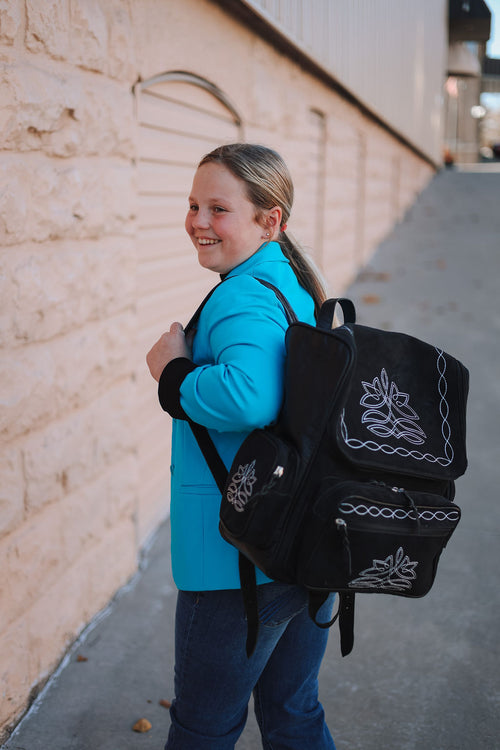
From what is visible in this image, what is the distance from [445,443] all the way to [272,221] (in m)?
0.67

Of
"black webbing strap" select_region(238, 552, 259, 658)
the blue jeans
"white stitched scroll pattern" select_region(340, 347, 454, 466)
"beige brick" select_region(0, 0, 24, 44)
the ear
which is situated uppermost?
"beige brick" select_region(0, 0, 24, 44)

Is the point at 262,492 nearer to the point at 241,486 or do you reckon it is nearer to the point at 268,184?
the point at 241,486

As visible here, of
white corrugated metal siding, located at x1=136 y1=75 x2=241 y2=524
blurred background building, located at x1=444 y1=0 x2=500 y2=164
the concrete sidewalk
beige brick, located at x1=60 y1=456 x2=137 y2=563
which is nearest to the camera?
the concrete sidewalk

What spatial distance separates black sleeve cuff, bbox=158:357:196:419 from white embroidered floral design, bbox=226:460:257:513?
21 cm

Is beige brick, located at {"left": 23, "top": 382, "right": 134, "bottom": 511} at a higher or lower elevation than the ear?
lower

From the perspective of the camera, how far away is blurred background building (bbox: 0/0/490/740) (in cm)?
259

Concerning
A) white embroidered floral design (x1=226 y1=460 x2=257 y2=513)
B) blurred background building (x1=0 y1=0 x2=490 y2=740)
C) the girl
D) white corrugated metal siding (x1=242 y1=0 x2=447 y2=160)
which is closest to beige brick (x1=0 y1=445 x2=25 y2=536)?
blurred background building (x1=0 y1=0 x2=490 y2=740)

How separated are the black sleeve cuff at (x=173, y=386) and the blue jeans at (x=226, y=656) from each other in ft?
1.39

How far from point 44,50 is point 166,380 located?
4.97 feet

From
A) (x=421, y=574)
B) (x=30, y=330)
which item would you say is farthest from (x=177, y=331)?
(x=30, y=330)

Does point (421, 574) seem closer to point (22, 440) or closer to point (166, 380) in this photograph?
point (166, 380)

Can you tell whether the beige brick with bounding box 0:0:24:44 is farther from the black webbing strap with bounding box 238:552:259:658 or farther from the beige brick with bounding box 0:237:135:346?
the black webbing strap with bounding box 238:552:259:658

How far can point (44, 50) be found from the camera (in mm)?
2633

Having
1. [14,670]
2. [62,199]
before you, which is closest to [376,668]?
[14,670]
